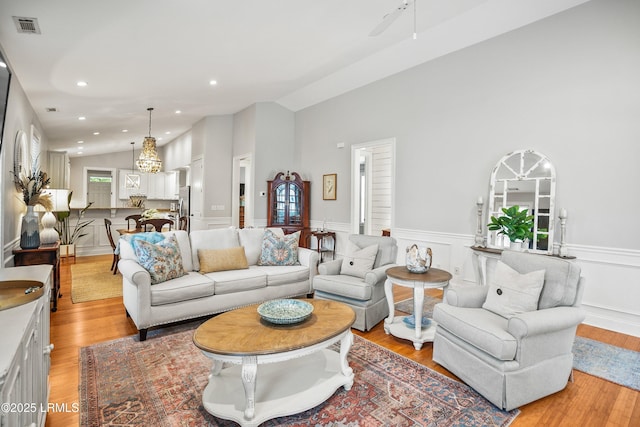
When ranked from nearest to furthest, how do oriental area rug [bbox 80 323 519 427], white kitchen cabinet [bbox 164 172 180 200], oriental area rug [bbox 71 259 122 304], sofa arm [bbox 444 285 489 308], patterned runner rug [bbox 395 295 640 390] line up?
oriental area rug [bbox 80 323 519 427], patterned runner rug [bbox 395 295 640 390], sofa arm [bbox 444 285 489 308], oriental area rug [bbox 71 259 122 304], white kitchen cabinet [bbox 164 172 180 200]

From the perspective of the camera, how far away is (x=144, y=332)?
119 inches

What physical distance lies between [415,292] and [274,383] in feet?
4.90

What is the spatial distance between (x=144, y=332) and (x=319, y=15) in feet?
12.2

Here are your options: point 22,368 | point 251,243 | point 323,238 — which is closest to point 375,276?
point 251,243

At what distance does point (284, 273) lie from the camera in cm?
389

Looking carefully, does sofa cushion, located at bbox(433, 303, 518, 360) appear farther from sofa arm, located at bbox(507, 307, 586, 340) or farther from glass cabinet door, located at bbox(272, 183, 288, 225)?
glass cabinet door, located at bbox(272, 183, 288, 225)

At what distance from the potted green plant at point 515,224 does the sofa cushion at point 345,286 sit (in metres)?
1.87

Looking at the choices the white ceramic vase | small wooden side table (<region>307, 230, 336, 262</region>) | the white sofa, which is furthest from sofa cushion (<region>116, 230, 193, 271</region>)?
small wooden side table (<region>307, 230, 336, 262</region>)

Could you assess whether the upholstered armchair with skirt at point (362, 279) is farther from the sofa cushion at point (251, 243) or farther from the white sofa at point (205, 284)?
the sofa cushion at point (251, 243)

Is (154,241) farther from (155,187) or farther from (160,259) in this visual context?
(155,187)

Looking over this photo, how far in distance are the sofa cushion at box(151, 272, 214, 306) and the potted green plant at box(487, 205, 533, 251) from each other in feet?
11.1

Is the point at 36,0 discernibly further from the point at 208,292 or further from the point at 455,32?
the point at 455,32

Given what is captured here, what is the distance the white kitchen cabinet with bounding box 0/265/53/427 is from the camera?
1.01m

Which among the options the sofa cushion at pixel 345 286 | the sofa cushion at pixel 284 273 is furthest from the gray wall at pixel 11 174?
the sofa cushion at pixel 345 286
